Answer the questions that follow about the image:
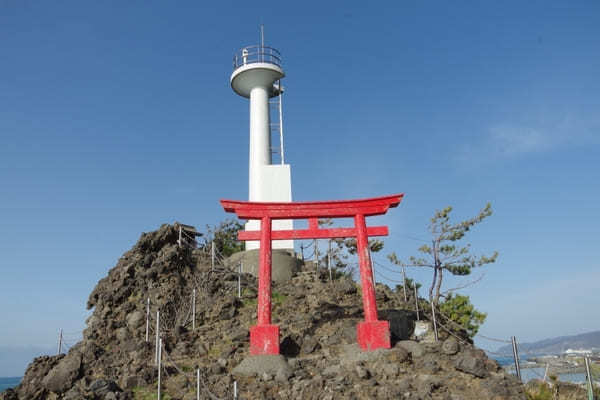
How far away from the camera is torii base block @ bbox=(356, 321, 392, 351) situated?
36.2ft

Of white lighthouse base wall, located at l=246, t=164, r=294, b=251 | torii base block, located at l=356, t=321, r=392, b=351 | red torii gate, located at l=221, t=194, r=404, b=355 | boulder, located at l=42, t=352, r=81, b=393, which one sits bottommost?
boulder, located at l=42, t=352, r=81, b=393

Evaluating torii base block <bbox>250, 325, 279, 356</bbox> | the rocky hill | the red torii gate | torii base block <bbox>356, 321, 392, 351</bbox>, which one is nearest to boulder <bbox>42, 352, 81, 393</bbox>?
the rocky hill

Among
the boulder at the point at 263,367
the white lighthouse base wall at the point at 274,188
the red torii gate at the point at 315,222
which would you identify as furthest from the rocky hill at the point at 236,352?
the white lighthouse base wall at the point at 274,188

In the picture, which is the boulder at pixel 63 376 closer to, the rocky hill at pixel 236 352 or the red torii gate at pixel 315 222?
the rocky hill at pixel 236 352

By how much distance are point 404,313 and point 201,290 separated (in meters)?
7.62

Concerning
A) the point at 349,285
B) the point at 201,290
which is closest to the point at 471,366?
the point at 349,285

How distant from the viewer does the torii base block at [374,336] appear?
11.0 metres

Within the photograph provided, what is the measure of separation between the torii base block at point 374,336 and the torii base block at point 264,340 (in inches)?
88.0

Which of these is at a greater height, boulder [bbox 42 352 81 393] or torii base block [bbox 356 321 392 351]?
torii base block [bbox 356 321 392 351]

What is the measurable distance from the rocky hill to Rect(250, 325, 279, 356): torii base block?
1.07 ft

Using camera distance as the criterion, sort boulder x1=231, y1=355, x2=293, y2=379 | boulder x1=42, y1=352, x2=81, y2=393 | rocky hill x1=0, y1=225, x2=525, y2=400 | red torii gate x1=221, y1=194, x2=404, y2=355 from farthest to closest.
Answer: red torii gate x1=221, y1=194, x2=404, y2=355, boulder x1=42, y1=352, x2=81, y2=393, boulder x1=231, y1=355, x2=293, y2=379, rocky hill x1=0, y1=225, x2=525, y2=400

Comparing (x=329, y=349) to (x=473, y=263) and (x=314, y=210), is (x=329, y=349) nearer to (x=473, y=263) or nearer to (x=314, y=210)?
(x=314, y=210)

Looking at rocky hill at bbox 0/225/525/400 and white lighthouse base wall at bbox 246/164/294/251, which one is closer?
rocky hill at bbox 0/225/525/400

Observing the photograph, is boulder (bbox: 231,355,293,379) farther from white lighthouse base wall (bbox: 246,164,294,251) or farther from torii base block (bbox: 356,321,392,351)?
white lighthouse base wall (bbox: 246,164,294,251)
